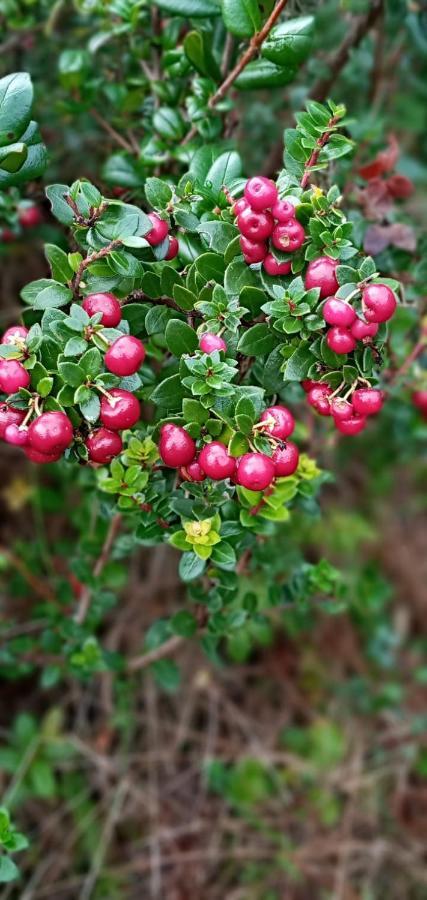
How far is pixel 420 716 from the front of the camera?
10.7 ft

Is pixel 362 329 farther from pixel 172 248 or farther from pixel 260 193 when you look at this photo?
pixel 172 248

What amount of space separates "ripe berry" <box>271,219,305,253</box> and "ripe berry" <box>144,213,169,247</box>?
0.63 feet

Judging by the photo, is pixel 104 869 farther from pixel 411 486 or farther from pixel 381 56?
pixel 381 56

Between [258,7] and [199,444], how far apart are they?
3.01ft

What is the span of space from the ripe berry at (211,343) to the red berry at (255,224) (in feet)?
0.59

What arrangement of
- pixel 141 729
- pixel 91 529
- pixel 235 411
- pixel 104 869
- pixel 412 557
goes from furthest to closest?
pixel 412 557 < pixel 141 729 < pixel 104 869 < pixel 91 529 < pixel 235 411

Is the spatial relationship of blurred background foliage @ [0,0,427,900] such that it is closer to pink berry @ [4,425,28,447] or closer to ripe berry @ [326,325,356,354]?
pink berry @ [4,425,28,447]

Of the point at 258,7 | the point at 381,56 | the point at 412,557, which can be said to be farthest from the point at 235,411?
the point at 412,557

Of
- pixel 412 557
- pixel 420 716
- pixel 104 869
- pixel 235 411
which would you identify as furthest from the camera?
pixel 412 557

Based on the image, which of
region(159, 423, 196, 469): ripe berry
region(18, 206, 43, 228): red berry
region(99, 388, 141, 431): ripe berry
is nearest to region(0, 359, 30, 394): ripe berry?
region(99, 388, 141, 431): ripe berry

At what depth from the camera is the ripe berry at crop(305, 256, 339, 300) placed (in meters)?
1.33

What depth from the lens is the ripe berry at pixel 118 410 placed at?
1.28m

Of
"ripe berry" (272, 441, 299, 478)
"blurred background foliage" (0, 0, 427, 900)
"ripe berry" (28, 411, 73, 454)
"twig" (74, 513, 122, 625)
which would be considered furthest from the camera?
"blurred background foliage" (0, 0, 427, 900)

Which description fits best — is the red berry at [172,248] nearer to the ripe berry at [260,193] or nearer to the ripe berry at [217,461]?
the ripe berry at [260,193]
